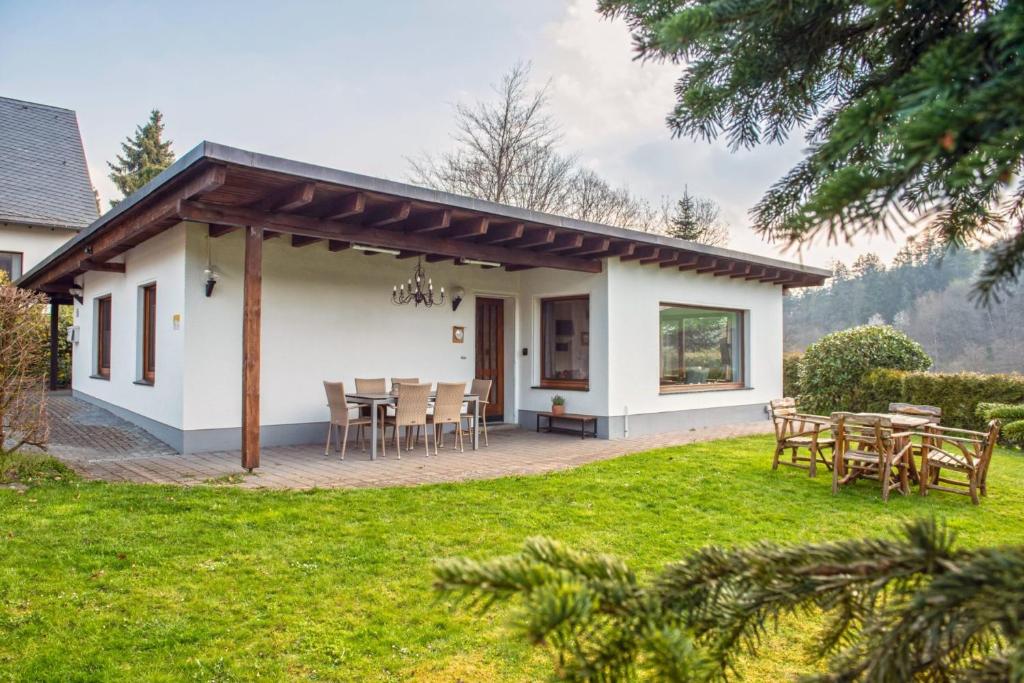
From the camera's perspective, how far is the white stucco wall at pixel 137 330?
25.2ft

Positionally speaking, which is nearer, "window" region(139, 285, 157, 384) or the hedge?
"window" region(139, 285, 157, 384)

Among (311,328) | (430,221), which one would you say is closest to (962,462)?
(430,221)

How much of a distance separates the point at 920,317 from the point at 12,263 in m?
27.4

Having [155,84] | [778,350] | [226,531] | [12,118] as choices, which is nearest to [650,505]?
[226,531]

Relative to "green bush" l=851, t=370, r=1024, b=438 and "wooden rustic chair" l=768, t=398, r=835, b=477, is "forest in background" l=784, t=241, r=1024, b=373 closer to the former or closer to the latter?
"green bush" l=851, t=370, r=1024, b=438

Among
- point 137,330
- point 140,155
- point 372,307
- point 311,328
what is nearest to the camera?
point 311,328

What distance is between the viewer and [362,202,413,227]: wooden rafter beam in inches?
258

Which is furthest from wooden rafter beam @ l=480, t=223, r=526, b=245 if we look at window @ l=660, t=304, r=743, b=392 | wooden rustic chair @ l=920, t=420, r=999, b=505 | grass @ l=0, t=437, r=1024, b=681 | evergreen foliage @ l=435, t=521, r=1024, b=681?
evergreen foliage @ l=435, t=521, r=1024, b=681

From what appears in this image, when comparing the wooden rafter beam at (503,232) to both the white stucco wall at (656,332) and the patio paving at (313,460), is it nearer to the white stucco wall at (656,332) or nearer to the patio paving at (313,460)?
the white stucco wall at (656,332)

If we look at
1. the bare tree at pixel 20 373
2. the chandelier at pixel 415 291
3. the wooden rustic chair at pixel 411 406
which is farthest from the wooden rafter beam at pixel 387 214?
the bare tree at pixel 20 373

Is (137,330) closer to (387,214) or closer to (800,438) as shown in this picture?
(387,214)

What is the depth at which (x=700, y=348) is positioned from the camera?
37.2ft

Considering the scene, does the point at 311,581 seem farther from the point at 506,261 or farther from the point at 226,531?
the point at 506,261

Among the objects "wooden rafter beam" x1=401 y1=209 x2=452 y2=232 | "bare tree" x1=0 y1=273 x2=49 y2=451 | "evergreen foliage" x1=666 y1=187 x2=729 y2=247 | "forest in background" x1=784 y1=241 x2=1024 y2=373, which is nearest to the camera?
"bare tree" x1=0 y1=273 x2=49 y2=451
